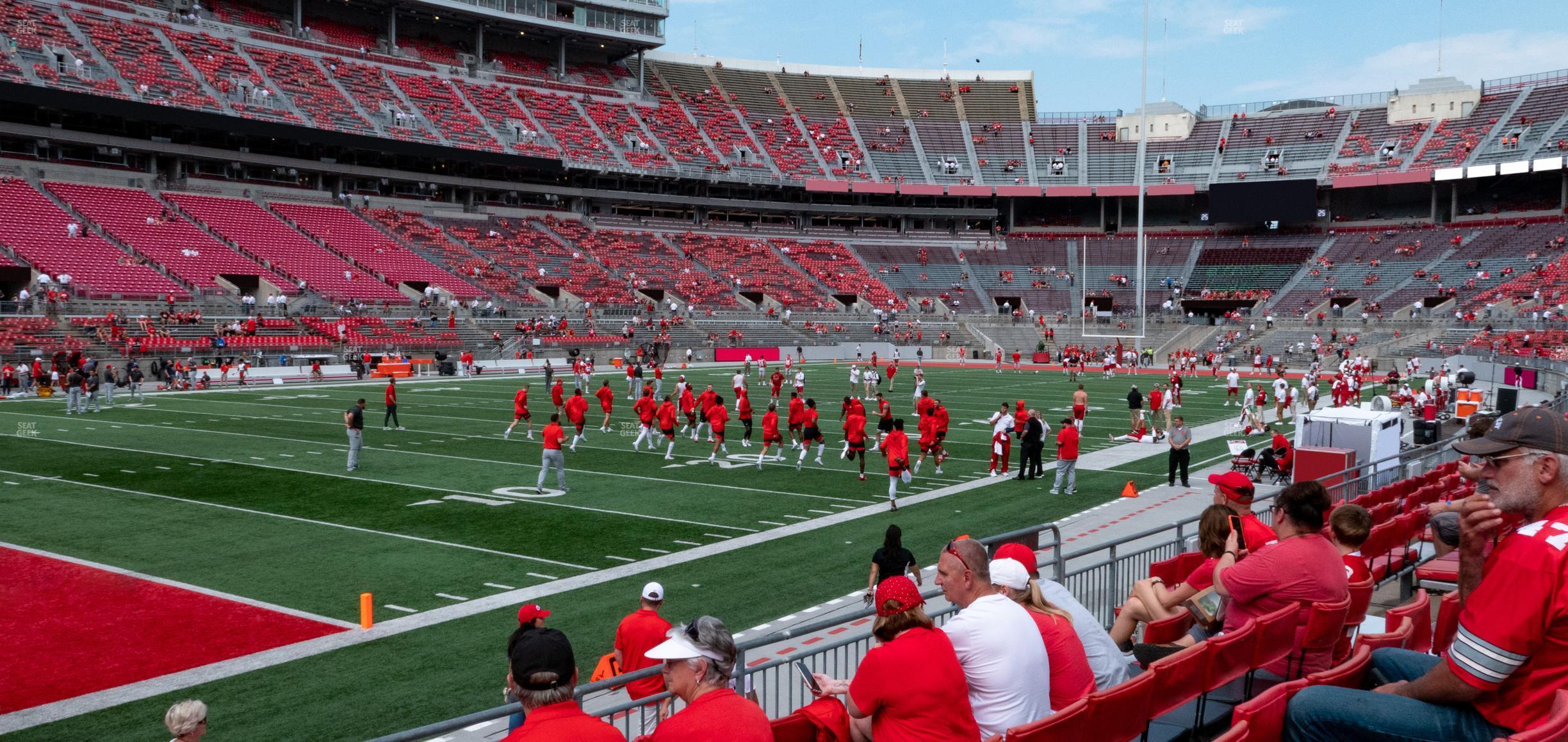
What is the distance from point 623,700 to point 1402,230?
240ft

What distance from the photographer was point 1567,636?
2875 millimetres

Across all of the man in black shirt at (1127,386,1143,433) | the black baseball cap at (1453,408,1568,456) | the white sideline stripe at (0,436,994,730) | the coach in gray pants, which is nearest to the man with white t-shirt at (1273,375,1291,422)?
the man in black shirt at (1127,386,1143,433)

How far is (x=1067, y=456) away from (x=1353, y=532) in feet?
35.5

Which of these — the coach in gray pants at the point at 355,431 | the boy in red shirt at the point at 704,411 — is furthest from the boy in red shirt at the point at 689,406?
the coach in gray pants at the point at 355,431

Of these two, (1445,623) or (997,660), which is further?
(1445,623)

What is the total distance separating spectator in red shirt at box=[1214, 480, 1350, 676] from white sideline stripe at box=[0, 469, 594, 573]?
8.04 meters

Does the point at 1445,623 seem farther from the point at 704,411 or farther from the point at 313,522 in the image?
the point at 704,411

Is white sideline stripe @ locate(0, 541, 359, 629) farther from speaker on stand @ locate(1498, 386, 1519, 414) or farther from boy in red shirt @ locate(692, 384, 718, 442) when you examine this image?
speaker on stand @ locate(1498, 386, 1519, 414)

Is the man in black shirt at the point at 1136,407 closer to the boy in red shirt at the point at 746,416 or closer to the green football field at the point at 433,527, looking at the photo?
the green football field at the point at 433,527

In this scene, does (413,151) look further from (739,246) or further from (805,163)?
(805,163)

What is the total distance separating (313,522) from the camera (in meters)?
14.7

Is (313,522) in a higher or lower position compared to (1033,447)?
lower

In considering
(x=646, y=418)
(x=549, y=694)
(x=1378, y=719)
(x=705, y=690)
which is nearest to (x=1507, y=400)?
(x=646, y=418)

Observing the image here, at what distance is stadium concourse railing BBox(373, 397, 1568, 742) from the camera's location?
5.03 metres
